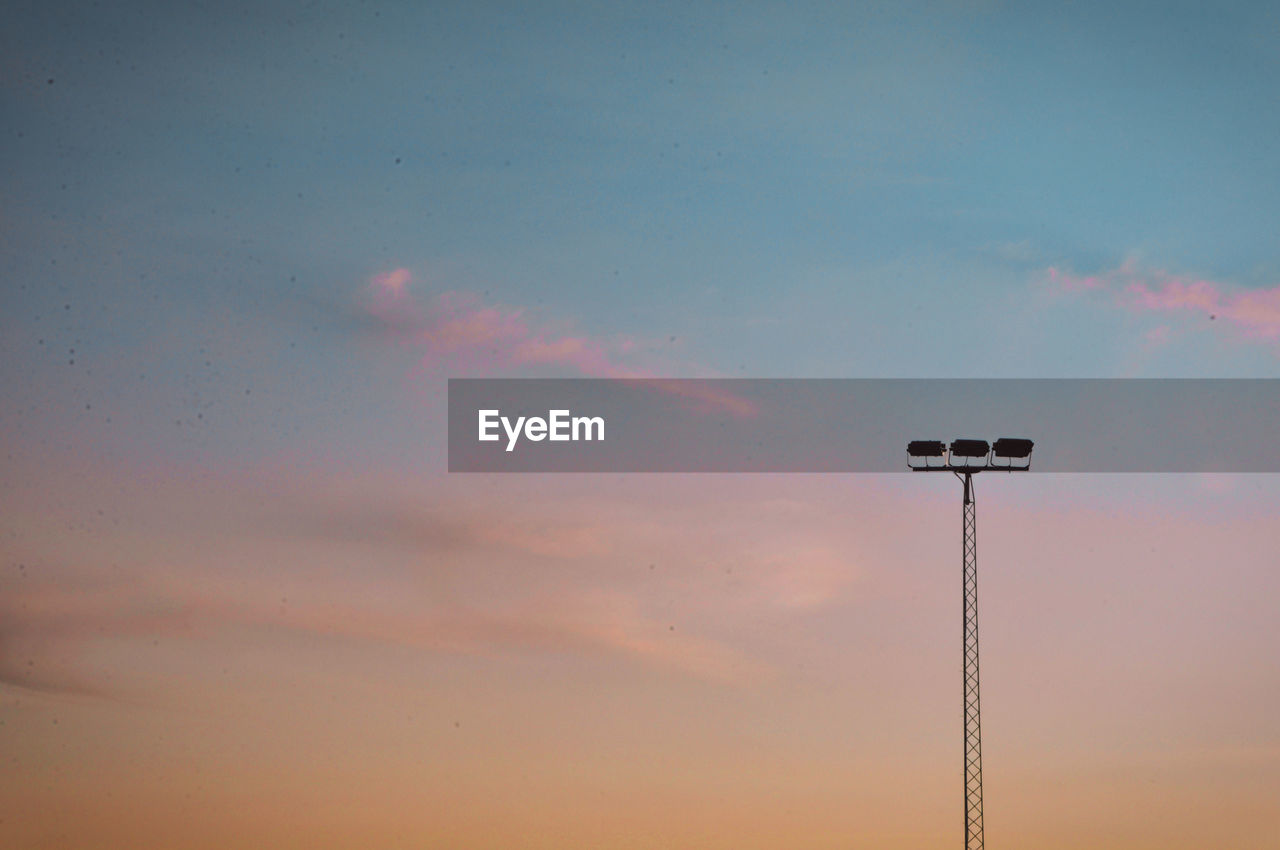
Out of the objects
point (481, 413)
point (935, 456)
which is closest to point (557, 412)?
point (481, 413)

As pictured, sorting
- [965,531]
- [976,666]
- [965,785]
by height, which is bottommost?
[965,785]

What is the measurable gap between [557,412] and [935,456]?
15.0 metres

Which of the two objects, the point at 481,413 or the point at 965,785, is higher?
the point at 481,413

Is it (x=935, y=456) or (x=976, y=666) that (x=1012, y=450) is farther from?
(x=976, y=666)

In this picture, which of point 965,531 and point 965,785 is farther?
point 965,531

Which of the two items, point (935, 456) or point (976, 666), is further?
point (935, 456)

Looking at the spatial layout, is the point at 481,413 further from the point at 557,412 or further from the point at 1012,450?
the point at 1012,450

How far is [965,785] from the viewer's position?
53.5 metres

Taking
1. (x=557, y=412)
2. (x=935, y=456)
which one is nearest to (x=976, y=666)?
(x=935, y=456)

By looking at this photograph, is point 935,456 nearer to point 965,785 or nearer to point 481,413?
point 965,785

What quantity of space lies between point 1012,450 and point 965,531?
16.0ft

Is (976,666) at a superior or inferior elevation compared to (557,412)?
inferior

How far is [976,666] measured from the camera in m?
55.9

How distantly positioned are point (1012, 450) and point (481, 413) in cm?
2026
